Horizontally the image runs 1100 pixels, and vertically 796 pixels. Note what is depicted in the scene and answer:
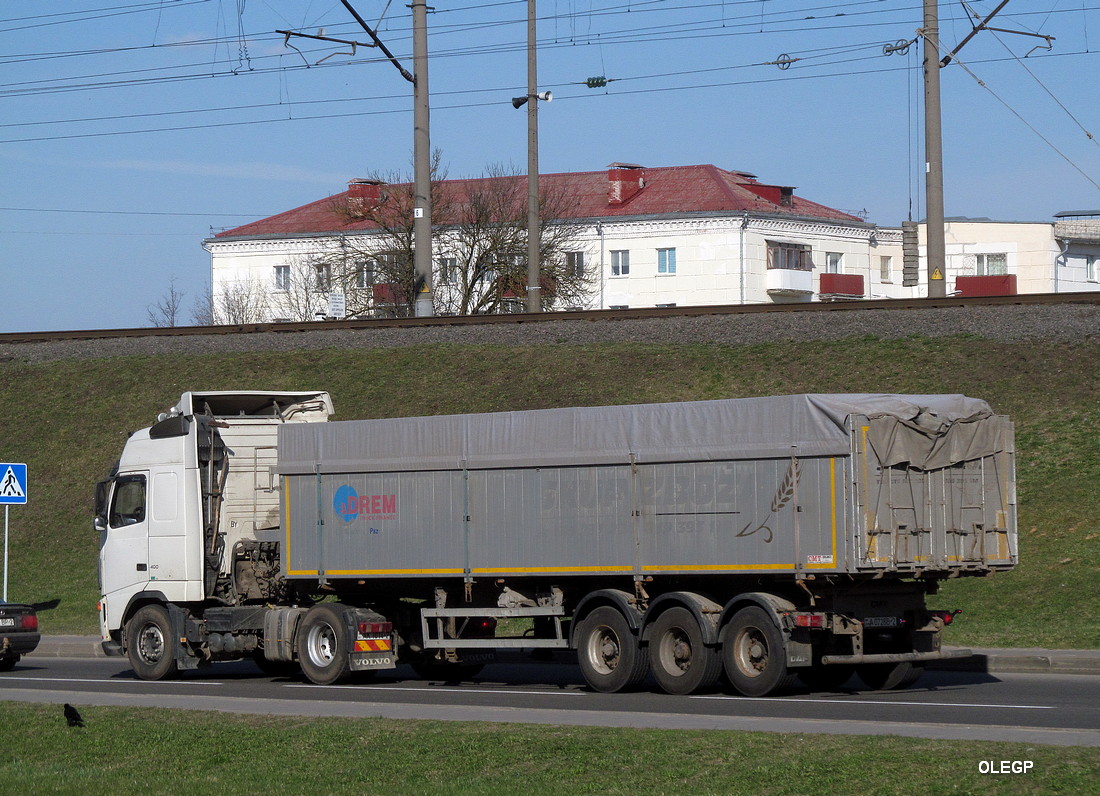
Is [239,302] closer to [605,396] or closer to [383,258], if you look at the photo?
[383,258]

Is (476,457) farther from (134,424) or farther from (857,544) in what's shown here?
(134,424)

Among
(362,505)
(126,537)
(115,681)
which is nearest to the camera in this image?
(362,505)

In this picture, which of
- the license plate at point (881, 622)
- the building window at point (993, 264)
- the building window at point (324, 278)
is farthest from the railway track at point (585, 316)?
the building window at point (993, 264)

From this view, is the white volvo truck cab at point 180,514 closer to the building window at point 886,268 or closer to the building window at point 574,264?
the building window at point 574,264

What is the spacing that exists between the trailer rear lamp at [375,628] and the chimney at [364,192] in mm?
50670

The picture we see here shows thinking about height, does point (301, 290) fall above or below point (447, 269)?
above

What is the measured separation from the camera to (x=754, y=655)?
1434 centimetres

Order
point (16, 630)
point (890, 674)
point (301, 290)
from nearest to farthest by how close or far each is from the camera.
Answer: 1. point (890, 674)
2. point (16, 630)
3. point (301, 290)

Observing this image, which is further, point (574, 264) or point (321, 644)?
point (574, 264)

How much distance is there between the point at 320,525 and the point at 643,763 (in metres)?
8.41

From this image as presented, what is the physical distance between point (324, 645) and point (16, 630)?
203 inches

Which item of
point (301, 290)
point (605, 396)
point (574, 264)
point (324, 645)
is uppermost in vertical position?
point (574, 264)

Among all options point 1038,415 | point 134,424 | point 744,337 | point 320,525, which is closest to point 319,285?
point 134,424

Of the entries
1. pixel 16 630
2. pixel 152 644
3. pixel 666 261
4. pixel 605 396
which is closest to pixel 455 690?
pixel 152 644
